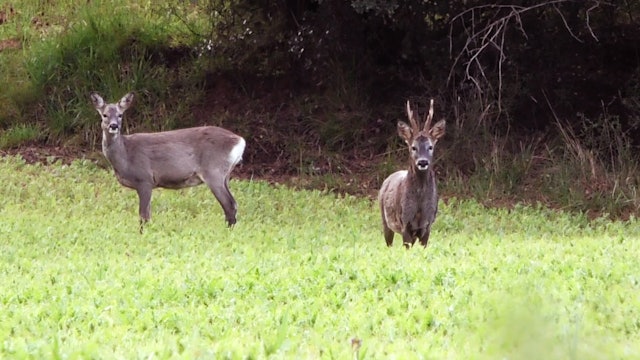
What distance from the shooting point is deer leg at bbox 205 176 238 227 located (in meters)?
11.9

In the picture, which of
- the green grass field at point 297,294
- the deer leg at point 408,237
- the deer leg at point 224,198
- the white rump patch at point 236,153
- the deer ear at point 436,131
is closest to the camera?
the green grass field at point 297,294

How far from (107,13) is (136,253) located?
10799mm

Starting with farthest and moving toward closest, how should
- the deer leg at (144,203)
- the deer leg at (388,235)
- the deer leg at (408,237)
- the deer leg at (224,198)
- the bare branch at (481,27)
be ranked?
the bare branch at (481,27), the deer leg at (224,198), the deer leg at (144,203), the deer leg at (388,235), the deer leg at (408,237)

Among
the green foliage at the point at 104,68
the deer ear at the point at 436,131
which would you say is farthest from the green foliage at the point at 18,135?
the deer ear at the point at 436,131

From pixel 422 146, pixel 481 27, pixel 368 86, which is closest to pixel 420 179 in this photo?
pixel 422 146

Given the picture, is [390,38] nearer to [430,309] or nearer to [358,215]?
[358,215]

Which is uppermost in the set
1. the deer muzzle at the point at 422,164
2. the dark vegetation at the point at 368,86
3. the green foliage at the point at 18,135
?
the deer muzzle at the point at 422,164

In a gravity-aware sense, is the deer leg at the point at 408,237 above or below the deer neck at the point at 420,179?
below

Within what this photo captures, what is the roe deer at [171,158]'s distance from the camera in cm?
1197

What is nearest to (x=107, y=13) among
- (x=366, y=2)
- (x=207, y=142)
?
(x=366, y=2)

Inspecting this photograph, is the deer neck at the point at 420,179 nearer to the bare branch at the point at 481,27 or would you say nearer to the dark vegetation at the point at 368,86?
the dark vegetation at the point at 368,86

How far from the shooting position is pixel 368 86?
17547mm

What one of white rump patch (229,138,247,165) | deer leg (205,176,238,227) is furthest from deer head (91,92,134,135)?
white rump patch (229,138,247,165)

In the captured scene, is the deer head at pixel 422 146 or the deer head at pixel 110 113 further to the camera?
the deer head at pixel 110 113
